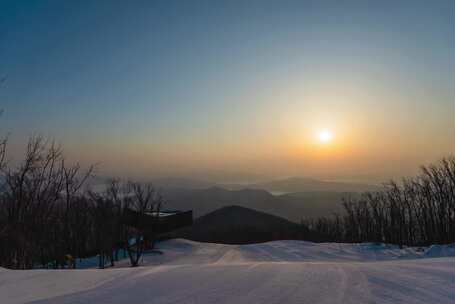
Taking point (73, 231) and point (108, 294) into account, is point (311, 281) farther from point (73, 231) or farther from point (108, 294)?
point (73, 231)

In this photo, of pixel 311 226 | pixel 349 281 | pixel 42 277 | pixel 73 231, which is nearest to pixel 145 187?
pixel 73 231

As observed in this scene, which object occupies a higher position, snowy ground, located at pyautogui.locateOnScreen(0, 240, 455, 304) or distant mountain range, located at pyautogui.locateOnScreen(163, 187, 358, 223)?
distant mountain range, located at pyautogui.locateOnScreen(163, 187, 358, 223)

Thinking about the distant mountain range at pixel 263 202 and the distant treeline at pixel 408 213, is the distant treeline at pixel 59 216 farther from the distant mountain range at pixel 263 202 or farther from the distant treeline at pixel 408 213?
the distant mountain range at pixel 263 202

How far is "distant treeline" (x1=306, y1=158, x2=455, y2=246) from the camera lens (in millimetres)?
25531

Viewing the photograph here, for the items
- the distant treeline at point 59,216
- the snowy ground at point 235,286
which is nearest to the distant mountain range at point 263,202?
the distant treeline at point 59,216

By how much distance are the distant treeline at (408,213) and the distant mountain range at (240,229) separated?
31.5 ft

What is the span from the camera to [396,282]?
414cm

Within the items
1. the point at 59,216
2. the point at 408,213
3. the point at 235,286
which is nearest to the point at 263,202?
the point at 408,213

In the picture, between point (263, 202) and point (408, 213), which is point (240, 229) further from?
point (263, 202)

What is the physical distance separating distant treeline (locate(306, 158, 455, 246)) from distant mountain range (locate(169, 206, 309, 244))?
9.60 m

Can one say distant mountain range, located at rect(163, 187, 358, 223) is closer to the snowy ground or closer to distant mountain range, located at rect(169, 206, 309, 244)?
distant mountain range, located at rect(169, 206, 309, 244)

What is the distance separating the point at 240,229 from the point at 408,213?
905 inches

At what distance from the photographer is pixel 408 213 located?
1142 inches

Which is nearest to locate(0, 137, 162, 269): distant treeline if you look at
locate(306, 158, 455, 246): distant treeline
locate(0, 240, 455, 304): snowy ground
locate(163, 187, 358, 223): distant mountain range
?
locate(0, 240, 455, 304): snowy ground
